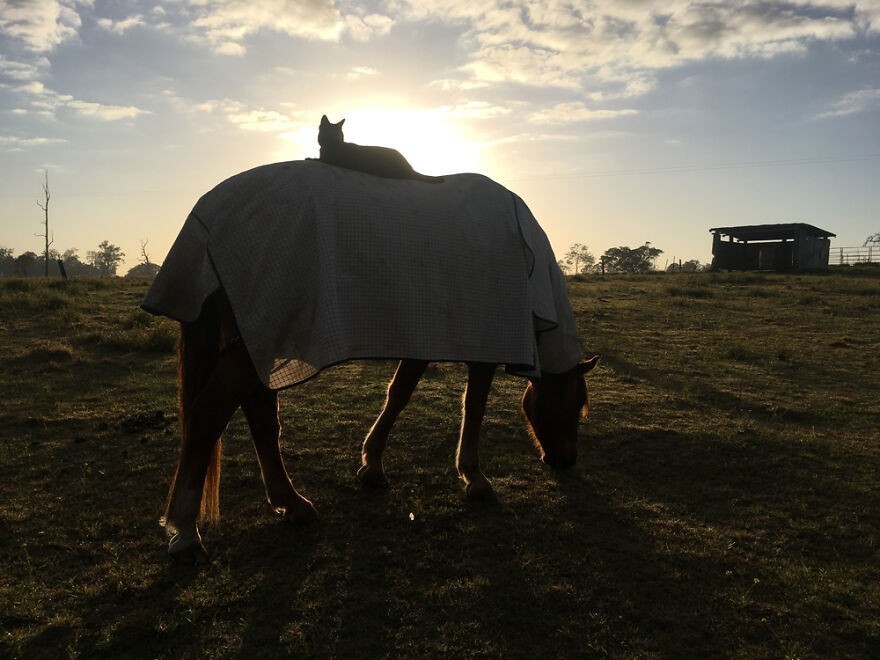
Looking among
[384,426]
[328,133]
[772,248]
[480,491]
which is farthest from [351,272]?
[772,248]

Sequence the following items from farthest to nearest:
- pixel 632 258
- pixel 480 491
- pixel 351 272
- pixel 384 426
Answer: pixel 632 258, pixel 384 426, pixel 480 491, pixel 351 272

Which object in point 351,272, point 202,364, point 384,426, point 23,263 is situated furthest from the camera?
point 23,263

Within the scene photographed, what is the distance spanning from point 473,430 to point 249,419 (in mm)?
1435

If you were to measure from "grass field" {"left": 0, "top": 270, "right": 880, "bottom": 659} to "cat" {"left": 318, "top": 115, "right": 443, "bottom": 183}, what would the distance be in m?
2.05

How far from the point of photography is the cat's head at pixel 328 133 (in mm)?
3354

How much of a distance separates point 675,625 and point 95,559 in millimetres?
2814

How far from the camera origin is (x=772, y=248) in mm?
32812

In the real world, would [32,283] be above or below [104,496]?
above

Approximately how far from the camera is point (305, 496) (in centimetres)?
387

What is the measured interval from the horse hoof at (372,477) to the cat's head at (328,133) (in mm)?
2116

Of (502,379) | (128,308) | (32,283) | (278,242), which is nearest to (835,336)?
(502,379)

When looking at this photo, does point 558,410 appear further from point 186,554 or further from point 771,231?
point 771,231

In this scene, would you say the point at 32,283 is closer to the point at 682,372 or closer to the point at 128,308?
the point at 128,308

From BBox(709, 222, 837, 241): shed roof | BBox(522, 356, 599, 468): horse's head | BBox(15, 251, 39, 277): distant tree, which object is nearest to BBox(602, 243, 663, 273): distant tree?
BBox(709, 222, 837, 241): shed roof
